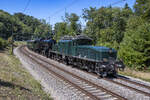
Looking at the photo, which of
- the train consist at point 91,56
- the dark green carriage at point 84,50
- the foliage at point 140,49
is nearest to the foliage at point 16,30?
the dark green carriage at point 84,50

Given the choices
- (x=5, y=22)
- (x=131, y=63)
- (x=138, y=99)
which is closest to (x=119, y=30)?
(x=131, y=63)

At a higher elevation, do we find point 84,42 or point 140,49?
point 84,42

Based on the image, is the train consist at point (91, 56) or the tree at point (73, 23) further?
the tree at point (73, 23)

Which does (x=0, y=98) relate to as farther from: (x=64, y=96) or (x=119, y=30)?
(x=119, y=30)

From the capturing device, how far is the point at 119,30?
3931 centimetres

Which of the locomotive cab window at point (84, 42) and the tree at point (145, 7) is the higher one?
the tree at point (145, 7)

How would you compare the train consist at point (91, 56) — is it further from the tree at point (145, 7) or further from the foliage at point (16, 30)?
the foliage at point (16, 30)

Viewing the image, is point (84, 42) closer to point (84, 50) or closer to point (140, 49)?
point (84, 50)

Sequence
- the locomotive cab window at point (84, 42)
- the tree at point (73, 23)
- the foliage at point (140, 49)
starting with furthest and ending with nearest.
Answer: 1. the tree at point (73, 23)
2. the foliage at point (140, 49)
3. the locomotive cab window at point (84, 42)

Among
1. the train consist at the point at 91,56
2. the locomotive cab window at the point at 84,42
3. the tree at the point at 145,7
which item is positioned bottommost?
the train consist at the point at 91,56

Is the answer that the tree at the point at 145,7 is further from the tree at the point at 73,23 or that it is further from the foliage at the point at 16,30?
the foliage at the point at 16,30

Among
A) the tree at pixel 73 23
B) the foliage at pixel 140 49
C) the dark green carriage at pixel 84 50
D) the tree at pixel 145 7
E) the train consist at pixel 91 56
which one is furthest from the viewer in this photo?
the tree at pixel 73 23

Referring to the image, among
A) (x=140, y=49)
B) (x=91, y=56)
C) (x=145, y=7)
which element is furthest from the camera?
(x=145, y=7)

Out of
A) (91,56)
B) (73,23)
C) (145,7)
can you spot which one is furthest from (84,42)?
(73,23)
